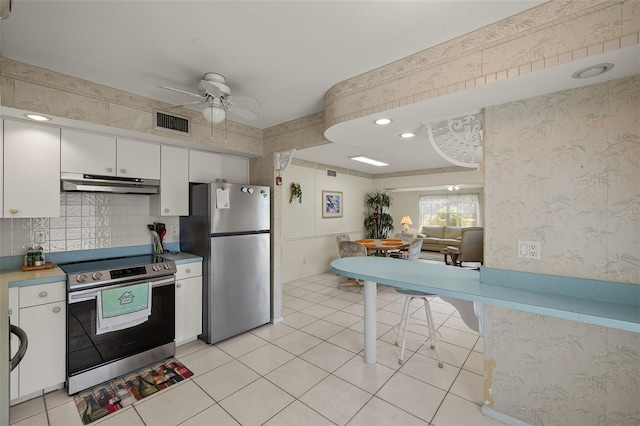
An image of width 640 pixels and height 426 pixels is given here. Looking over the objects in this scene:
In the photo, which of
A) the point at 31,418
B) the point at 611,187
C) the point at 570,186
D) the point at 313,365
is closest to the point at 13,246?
the point at 31,418

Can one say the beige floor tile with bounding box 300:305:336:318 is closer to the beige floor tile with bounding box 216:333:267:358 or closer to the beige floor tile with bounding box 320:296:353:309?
the beige floor tile with bounding box 320:296:353:309

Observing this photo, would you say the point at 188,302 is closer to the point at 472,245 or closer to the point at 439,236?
the point at 472,245

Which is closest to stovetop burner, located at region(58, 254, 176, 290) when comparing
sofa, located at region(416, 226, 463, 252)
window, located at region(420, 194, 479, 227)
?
sofa, located at region(416, 226, 463, 252)

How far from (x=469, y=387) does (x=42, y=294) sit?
3409 millimetres

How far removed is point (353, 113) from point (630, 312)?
203cm

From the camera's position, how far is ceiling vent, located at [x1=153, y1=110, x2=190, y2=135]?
270cm

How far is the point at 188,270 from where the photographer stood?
2895 millimetres

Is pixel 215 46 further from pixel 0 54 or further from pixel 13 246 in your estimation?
pixel 13 246

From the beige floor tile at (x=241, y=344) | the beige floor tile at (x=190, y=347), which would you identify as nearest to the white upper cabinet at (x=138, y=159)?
the beige floor tile at (x=190, y=347)

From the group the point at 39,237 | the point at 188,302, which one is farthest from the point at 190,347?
the point at 39,237

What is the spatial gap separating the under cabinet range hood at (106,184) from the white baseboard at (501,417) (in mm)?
3471

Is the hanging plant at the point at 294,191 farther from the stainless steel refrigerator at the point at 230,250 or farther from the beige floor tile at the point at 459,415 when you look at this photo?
the beige floor tile at the point at 459,415

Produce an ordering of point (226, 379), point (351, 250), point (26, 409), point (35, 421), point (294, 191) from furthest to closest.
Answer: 1. point (294, 191)
2. point (351, 250)
3. point (226, 379)
4. point (26, 409)
5. point (35, 421)

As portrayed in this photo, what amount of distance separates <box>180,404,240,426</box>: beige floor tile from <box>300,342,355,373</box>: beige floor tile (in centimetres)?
89
